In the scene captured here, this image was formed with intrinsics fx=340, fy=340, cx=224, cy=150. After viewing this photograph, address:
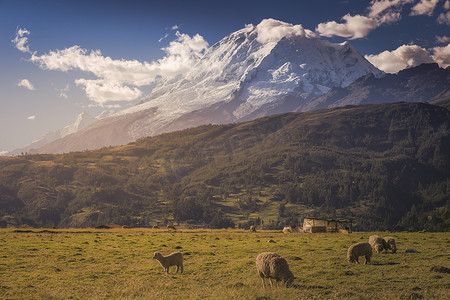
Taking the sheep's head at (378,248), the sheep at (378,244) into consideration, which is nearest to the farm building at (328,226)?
the sheep at (378,244)

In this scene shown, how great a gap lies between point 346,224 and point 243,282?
203ft

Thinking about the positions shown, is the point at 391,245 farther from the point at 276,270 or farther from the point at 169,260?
the point at 169,260

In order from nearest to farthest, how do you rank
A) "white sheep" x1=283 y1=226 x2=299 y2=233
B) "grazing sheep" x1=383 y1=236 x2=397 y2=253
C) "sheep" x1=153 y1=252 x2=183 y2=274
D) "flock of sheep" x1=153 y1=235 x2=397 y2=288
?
"flock of sheep" x1=153 y1=235 x2=397 y2=288 → "sheep" x1=153 y1=252 x2=183 y2=274 → "grazing sheep" x1=383 y1=236 x2=397 y2=253 → "white sheep" x1=283 y1=226 x2=299 y2=233

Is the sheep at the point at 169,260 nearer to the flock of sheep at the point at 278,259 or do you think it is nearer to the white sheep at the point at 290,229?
the flock of sheep at the point at 278,259

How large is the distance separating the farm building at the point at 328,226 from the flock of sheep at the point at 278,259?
1501 inches

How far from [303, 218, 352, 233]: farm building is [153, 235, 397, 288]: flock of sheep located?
125 ft

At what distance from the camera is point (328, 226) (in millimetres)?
81312

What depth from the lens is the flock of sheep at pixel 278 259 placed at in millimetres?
23281

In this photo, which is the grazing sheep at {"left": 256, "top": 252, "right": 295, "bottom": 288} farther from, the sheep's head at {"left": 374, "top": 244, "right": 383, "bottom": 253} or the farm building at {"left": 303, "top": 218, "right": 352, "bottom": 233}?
the farm building at {"left": 303, "top": 218, "right": 352, "bottom": 233}

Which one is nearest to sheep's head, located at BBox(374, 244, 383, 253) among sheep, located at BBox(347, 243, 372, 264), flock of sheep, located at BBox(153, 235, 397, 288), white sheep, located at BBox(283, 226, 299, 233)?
flock of sheep, located at BBox(153, 235, 397, 288)

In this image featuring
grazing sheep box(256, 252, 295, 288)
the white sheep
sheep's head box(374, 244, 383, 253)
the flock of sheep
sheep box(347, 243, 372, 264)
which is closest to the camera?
grazing sheep box(256, 252, 295, 288)

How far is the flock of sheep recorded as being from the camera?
76.4ft

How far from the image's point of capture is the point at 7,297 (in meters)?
22.5

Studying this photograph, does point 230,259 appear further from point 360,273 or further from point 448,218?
point 448,218
